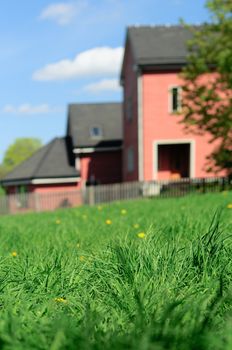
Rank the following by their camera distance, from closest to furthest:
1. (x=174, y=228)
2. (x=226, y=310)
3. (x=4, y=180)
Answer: (x=226, y=310) → (x=174, y=228) → (x=4, y=180)

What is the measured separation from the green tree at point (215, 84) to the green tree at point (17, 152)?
71327 millimetres

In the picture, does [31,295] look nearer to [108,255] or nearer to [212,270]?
[108,255]

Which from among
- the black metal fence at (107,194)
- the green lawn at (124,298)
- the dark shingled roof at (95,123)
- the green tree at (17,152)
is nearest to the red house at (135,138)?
the dark shingled roof at (95,123)

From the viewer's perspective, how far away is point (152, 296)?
6.97 ft

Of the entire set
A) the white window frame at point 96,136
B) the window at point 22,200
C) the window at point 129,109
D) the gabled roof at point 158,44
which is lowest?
the window at point 22,200

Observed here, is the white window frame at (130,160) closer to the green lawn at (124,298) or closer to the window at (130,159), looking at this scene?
the window at (130,159)

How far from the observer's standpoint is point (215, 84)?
1620 cm

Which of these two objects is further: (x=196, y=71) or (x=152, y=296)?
(x=196, y=71)

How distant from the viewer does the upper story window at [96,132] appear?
3087 cm

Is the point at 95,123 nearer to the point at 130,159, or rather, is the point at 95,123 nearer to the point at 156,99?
the point at 130,159

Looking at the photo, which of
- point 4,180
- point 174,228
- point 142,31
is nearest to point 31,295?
point 174,228

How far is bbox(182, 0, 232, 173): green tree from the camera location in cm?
1552

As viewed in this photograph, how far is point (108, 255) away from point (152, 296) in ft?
2.90

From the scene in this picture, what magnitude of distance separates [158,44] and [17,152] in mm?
70414
